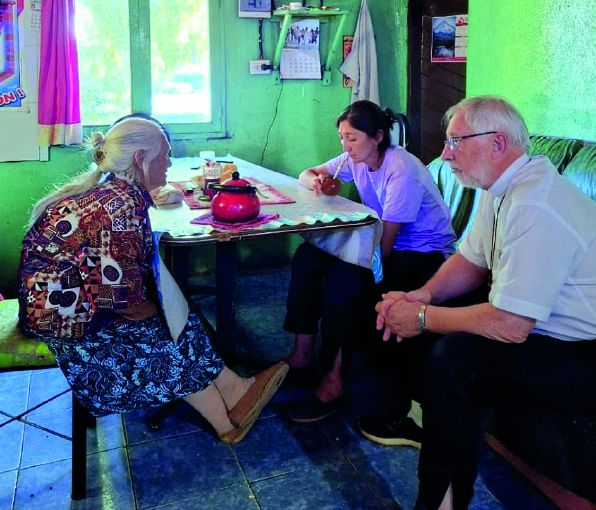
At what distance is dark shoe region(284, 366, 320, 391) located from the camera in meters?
2.64

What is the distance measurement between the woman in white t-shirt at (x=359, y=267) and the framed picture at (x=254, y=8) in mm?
1558

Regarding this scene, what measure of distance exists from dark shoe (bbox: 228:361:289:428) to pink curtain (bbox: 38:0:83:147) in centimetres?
201

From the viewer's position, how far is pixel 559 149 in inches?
100.0

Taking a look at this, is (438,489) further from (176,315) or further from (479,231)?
(176,315)

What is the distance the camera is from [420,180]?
2619 mm

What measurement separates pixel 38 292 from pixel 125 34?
2402 mm

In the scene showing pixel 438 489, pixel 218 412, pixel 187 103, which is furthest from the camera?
pixel 187 103

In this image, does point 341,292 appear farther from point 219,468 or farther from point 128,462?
point 128,462

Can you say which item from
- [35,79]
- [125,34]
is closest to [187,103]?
[125,34]

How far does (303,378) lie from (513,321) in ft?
4.00


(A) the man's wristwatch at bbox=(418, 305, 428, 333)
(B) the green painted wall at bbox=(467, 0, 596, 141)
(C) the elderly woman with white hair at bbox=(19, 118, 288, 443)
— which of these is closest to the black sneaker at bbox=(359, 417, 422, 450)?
(C) the elderly woman with white hair at bbox=(19, 118, 288, 443)

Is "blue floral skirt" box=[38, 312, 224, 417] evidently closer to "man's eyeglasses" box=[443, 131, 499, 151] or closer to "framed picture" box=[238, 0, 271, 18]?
"man's eyeglasses" box=[443, 131, 499, 151]

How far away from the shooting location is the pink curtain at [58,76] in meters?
3.42

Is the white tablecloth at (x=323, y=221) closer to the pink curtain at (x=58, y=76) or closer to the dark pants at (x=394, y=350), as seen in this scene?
the dark pants at (x=394, y=350)
